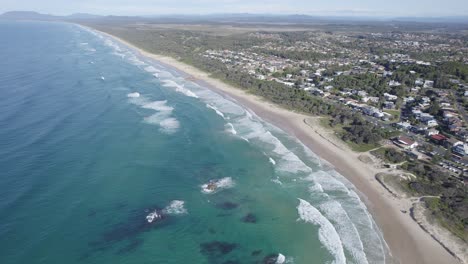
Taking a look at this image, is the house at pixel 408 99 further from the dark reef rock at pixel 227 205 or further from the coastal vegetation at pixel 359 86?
the dark reef rock at pixel 227 205

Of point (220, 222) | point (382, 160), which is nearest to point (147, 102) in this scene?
point (220, 222)

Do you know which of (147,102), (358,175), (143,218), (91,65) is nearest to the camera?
(143,218)

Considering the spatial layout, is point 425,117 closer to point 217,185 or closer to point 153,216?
point 217,185

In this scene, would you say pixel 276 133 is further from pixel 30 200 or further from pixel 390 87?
pixel 390 87

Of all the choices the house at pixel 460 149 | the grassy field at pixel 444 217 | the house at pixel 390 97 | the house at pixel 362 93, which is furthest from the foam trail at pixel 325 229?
the house at pixel 390 97

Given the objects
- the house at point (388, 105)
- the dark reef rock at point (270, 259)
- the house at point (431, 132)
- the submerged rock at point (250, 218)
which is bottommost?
the dark reef rock at point (270, 259)

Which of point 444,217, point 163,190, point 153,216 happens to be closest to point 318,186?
point 444,217

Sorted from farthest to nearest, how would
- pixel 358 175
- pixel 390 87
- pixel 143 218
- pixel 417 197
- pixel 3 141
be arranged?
pixel 390 87 → pixel 3 141 → pixel 358 175 → pixel 417 197 → pixel 143 218
